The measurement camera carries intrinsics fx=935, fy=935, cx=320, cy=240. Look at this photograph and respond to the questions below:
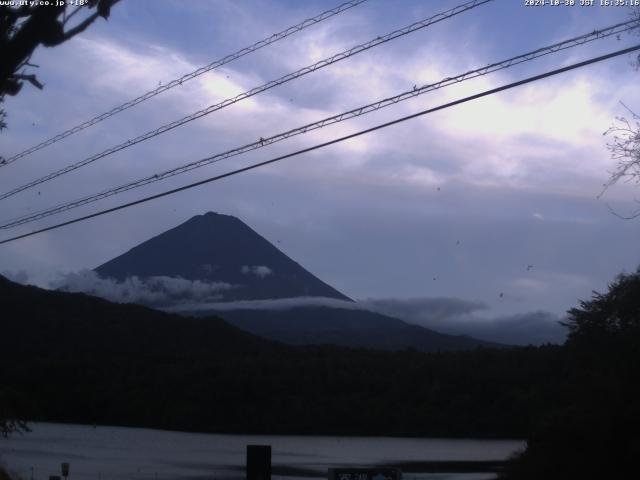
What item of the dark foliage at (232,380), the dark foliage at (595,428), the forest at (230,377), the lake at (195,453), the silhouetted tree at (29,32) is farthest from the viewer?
the dark foliage at (232,380)

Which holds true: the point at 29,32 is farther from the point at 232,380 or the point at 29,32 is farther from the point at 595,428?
the point at 232,380

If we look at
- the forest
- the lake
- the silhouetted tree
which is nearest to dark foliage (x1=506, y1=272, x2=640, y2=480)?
the silhouetted tree

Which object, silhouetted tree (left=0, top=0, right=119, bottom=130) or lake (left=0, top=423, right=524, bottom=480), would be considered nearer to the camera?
silhouetted tree (left=0, top=0, right=119, bottom=130)

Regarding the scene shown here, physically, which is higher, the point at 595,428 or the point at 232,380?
the point at 232,380

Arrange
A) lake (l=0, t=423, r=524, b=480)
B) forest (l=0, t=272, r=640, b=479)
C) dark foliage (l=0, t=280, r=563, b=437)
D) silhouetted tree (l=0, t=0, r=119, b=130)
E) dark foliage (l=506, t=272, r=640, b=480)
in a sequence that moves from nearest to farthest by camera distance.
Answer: silhouetted tree (l=0, t=0, r=119, b=130)
dark foliage (l=506, t=272, r=640, b=480)
lake (l=0, t=423, r=524, b=480)
forest (l=0, t=272, r=640, b=479)
dark foliage (l=0, t=280, r=563, b=437)

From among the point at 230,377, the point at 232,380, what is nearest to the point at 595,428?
the point at 232,380

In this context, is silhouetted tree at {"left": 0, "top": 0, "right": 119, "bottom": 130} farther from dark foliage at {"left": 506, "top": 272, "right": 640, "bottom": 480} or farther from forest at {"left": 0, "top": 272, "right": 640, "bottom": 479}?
forest at {"left": 0, "top": 272, "right": 640, "bottom": 479}

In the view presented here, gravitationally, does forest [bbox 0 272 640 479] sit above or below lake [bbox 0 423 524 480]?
above

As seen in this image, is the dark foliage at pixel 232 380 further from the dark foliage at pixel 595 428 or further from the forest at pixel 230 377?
the dark foliage at pixel 595 428

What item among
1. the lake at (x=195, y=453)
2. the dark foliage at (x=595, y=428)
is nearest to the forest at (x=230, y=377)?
the lake at (x=195, y=453)
